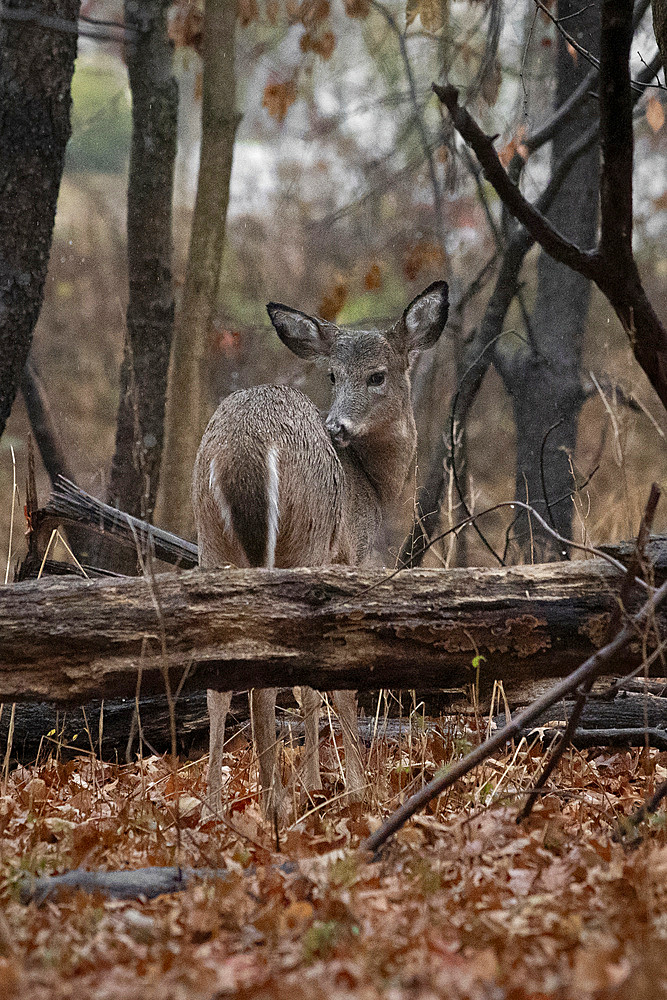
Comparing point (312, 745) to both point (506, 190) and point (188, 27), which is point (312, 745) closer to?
point (506, 190)

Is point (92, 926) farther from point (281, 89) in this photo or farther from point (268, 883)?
point (281, 89)

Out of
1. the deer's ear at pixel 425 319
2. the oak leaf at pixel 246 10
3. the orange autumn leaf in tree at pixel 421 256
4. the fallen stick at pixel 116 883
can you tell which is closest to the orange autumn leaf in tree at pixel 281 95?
the oak leaf at pixel 246 10

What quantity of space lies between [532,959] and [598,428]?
1216 centimetres

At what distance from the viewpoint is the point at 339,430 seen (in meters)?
5.09

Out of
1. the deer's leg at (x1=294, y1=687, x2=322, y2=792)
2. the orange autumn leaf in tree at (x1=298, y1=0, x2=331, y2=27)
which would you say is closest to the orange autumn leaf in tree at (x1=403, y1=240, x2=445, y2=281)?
the orange autumn leaf in tree at (x1=298, y1=0, x2=331, y2=27)

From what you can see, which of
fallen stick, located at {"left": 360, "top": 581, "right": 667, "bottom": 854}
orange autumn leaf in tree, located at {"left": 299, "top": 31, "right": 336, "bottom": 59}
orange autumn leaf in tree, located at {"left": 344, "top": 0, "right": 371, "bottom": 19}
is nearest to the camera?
fallen stick, located at {"left": 360, "top": 581, "right": 667, "bottom": 854}

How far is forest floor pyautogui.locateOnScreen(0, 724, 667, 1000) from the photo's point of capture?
7.08 ft

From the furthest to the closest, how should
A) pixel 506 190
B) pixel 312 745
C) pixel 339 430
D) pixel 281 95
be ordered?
pixel 281 95
pixel 339 430
pixel 312 745
pixel 506 190

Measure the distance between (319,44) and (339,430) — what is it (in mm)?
4271

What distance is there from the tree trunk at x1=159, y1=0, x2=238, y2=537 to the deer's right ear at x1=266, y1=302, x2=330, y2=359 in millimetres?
1719

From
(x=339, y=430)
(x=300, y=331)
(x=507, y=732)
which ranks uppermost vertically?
(x=300, y=331)

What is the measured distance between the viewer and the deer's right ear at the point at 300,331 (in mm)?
5762

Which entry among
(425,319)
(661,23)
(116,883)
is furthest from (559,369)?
(116,883)

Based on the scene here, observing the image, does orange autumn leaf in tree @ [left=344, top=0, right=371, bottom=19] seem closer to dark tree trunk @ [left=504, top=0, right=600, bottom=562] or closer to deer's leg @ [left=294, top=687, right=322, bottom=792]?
dark tree trunk @ [left=504, top=0, right=600, bottom=562]
